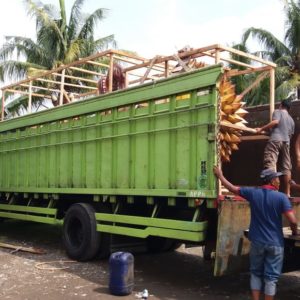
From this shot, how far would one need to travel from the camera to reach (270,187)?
199 inches

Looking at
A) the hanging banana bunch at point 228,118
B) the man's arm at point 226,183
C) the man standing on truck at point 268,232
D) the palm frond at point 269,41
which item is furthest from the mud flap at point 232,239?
the palm frond at point 269,41

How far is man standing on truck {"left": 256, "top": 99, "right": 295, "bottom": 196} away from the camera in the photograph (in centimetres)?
642

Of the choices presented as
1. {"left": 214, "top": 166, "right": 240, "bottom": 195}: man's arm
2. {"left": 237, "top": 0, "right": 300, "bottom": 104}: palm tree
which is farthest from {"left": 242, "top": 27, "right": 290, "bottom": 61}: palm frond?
{"left": 214, "top": 166, "right": 240, "bottom": 195}: man's arm

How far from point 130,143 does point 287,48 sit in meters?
18.9

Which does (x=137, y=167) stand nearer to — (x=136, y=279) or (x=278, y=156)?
(x=136, y=279)

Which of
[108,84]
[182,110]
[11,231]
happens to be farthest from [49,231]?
[182,110]

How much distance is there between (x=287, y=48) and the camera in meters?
23.9

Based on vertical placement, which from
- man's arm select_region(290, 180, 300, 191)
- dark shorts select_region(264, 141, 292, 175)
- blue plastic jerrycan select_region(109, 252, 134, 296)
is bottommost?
blue plastic jerrycan select_region(109, 252, 134, 296)

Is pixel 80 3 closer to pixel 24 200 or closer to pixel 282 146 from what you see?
pixel 24 200

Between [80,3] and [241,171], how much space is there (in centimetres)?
1786

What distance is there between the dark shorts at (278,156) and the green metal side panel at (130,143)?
113 cm

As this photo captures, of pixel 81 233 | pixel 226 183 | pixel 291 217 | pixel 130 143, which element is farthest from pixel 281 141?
pixel 81 233

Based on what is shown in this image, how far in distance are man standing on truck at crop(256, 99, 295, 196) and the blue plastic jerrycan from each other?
7.48 feet

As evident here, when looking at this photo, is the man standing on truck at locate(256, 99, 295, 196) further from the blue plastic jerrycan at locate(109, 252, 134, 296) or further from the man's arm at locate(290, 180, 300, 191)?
the blue plastic jerrycan at locate(109, 252, 134, 296)
